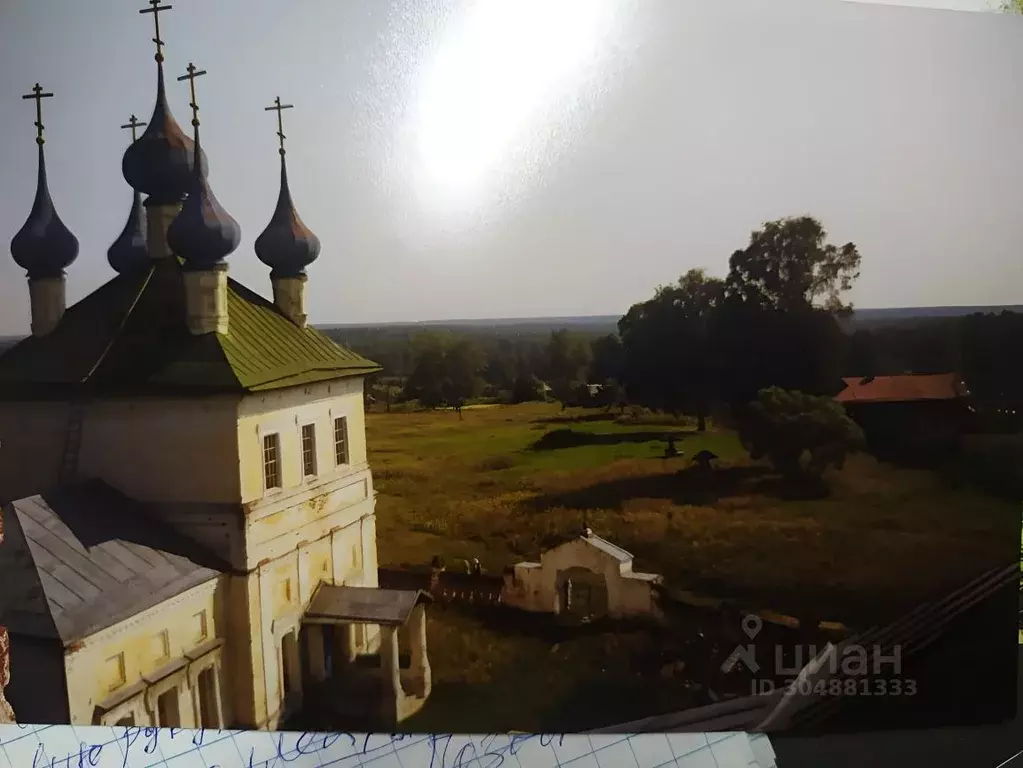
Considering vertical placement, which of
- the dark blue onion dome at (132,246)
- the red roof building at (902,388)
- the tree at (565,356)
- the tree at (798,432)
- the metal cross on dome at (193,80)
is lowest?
the tree at (798,432)

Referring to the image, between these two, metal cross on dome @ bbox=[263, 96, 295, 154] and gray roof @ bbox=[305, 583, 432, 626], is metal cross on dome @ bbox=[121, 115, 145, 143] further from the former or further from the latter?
gray roof @ bbox=[305, 583, 432, 626]

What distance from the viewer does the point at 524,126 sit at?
1272mm

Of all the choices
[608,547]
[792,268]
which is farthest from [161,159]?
[792,268]

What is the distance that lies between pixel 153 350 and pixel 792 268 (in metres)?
1.25

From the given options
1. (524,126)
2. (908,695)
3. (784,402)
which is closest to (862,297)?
(784,402)

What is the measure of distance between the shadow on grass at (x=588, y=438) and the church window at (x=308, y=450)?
426 mm

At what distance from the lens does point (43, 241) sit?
122 centimetres

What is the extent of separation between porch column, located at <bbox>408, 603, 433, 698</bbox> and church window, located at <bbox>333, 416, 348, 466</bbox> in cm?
33

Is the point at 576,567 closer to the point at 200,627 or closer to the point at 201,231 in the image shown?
the point at 200,627

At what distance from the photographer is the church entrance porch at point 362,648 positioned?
4.15 ft

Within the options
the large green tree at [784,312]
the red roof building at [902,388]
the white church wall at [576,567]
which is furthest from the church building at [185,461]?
the red roof building at [902,388]

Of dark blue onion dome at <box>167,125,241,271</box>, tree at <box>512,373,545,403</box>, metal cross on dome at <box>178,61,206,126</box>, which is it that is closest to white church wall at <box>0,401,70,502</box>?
dark blue onion dome at <box>167,125,241,271</box>

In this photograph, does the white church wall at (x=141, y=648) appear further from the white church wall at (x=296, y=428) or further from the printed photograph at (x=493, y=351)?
the white church wall at (x=296, y=428)

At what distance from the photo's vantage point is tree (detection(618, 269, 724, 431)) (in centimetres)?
131
